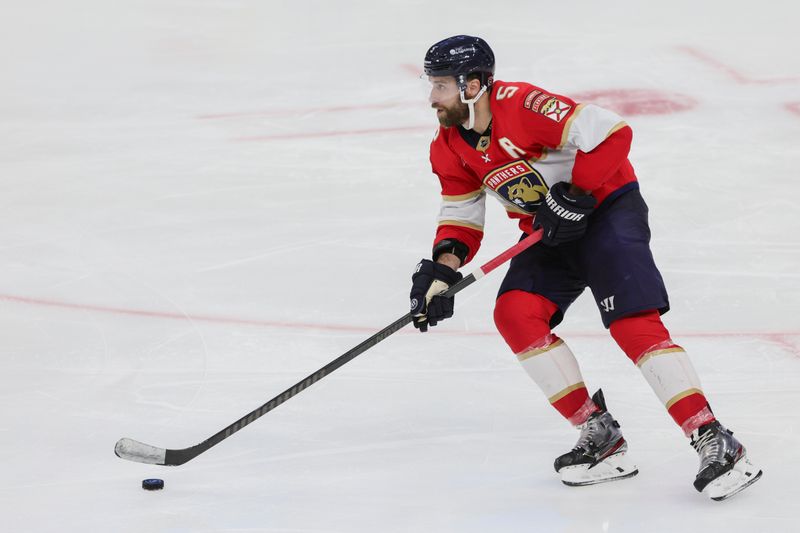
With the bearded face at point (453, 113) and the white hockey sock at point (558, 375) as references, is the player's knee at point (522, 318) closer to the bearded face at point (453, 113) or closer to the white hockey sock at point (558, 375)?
the white hockey sock at point (558, 375)

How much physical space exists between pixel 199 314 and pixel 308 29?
12.9 ft

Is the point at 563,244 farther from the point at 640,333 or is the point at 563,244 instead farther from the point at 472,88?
the point at 472,88

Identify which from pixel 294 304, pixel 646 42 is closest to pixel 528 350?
pixel 294 304

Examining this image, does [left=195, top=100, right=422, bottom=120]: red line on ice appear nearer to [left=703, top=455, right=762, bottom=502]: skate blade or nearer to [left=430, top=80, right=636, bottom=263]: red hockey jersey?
[left=430, top=80, right=636, bottom=263]: red hockey jersey

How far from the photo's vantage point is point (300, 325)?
160 inches

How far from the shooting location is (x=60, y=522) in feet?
9.25

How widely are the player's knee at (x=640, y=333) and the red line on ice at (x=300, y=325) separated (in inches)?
39.8

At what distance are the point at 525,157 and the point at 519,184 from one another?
0.07m

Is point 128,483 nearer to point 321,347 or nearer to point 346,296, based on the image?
point 321,347

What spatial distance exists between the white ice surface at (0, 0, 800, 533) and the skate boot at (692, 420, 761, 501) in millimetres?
52

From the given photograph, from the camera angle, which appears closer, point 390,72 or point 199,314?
point 199,314

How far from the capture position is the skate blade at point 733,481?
110 inches

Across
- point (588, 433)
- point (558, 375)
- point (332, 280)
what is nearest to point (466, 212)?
point (558, 375)

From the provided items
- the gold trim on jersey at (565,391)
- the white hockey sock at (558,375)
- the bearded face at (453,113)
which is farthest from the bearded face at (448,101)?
the gold trim on jersey at (565,391)
